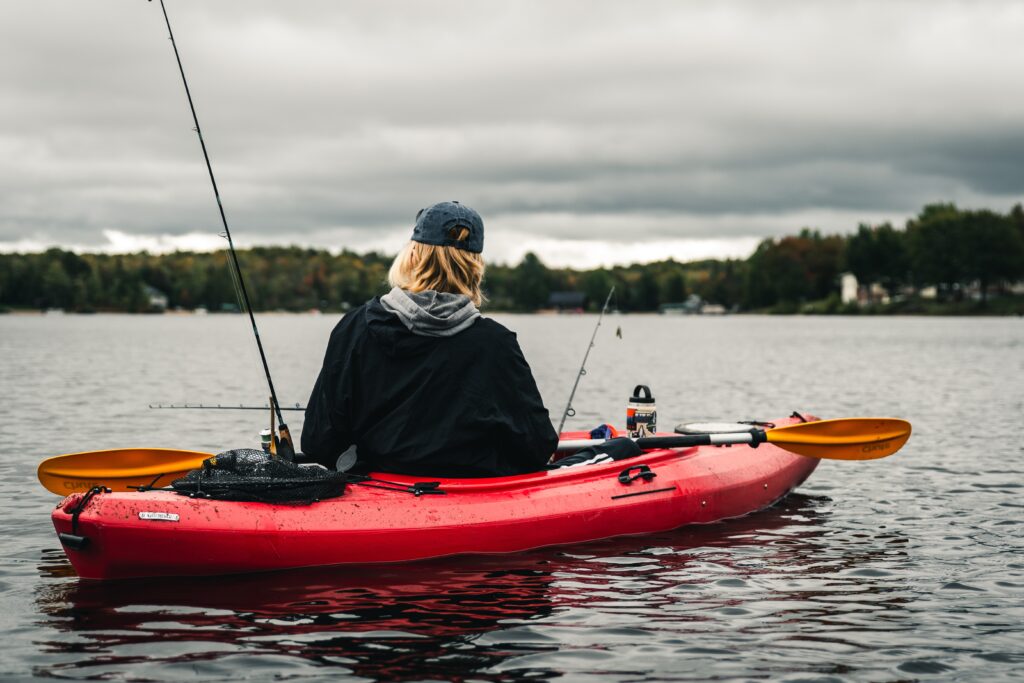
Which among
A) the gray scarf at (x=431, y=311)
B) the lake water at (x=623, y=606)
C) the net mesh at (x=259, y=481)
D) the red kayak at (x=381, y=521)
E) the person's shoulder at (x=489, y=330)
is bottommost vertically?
the lake water at (x=623, y=606)

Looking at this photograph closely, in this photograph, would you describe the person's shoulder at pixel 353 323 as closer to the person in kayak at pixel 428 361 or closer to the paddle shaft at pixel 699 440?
the person in kayak at pixel 428 361

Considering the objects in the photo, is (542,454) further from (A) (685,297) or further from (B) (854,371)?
(A) (685,297)

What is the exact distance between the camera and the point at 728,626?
20.1ft

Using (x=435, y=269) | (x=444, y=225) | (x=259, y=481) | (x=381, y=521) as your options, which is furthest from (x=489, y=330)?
(x=259, y=481)

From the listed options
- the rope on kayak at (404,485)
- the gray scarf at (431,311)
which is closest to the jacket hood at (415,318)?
the gray scarf at (431,311)

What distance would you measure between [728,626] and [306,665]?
2.51 m

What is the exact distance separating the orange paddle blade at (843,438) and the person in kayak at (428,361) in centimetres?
307

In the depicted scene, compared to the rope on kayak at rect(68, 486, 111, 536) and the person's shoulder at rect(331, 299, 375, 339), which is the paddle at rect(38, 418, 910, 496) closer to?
the rope on kayak at rect(68, 486, 111, 536)

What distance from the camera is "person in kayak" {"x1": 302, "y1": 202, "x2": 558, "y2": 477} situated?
670 centimetres

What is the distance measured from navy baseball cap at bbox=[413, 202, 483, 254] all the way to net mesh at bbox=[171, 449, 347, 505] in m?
1.73

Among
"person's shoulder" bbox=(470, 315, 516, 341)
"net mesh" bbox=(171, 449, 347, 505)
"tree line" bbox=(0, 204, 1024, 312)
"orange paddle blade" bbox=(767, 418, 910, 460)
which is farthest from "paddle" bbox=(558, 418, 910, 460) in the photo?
"tree line" bbox=(0, 204, 1024, 312)

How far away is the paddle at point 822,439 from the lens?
896 centimetres

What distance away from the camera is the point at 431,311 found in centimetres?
666

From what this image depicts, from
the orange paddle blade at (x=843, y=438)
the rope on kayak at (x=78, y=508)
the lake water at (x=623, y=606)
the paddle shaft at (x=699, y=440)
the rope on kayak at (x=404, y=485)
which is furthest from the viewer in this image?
the orange paddle blade at (x=843, y=438)
